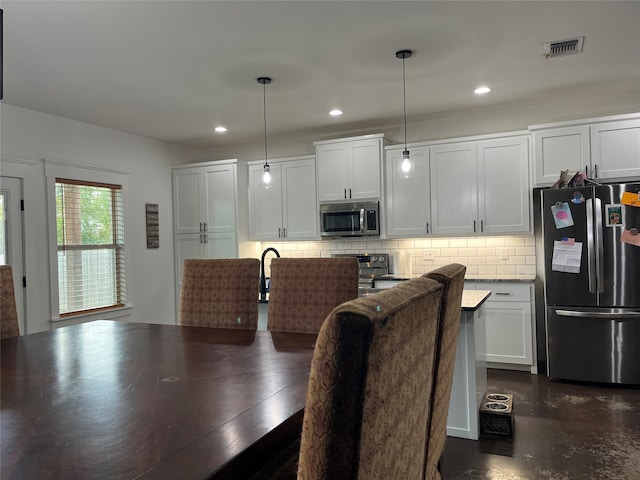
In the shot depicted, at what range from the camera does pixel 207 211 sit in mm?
5457

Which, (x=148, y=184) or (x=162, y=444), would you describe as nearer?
(x=162, y=444)

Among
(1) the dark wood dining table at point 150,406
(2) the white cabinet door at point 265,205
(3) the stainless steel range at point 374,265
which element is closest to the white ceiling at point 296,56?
(2) the white cabinet door at point 265,205

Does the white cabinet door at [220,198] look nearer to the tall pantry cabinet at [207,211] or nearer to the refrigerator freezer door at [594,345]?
the tall pantry cabinet at [207,211]

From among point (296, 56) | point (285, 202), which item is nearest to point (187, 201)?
point (285, 202)

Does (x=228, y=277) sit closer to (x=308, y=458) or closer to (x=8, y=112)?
(x=308, y=458)

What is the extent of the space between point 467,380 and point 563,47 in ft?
7.32

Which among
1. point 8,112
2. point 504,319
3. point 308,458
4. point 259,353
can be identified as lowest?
point 504,319

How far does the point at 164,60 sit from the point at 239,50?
1.76 feet

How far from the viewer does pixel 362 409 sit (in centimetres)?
58

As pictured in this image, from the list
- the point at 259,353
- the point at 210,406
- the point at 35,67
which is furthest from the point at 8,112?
the point at 210,406

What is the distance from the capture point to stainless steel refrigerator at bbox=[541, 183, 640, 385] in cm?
353

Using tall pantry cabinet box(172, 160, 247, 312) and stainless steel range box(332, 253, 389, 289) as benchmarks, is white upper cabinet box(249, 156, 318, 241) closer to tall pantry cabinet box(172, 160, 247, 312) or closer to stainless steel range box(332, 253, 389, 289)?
tall pantry cabinet box(172, 160, 247, 312)

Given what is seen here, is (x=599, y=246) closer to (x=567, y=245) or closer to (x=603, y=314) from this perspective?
(x=567, y=245)

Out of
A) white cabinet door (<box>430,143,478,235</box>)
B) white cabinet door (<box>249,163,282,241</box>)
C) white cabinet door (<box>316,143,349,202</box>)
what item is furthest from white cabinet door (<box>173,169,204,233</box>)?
white cabinet door (<box>430,143,478,235</box>)
